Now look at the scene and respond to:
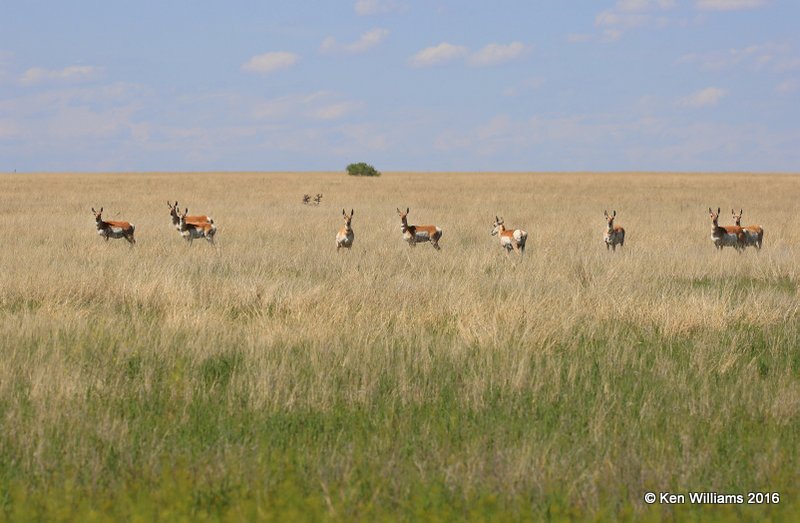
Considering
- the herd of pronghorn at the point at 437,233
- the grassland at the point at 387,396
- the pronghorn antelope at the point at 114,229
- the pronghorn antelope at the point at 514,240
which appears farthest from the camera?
the pronghorn antelope at the point at 114,229

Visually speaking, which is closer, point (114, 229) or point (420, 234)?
point (420, 234)

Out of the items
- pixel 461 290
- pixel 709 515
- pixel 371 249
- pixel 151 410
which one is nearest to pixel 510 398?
pixel 709 515

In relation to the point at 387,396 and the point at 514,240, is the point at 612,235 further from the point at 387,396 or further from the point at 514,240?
the point at 387,396

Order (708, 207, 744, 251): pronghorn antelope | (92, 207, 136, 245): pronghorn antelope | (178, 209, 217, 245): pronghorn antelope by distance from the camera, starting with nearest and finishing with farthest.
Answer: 1. (708, 207, 744, 251): pronghorn antelope
2. (178, 209, 217, 245): pronghorn antelope
3. (92, 207, 136, 245): pronghorn antelope

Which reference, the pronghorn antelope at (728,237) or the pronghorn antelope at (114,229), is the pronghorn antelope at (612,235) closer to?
the pronghorn antelope at (728,237)

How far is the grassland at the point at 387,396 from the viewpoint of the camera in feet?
13.7

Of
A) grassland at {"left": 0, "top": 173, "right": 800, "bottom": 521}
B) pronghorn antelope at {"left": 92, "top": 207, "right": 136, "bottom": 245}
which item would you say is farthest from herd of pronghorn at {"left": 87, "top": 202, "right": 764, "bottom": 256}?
grassland at {"left": 0, "top": 173, "right": 800, "bottom": 521}

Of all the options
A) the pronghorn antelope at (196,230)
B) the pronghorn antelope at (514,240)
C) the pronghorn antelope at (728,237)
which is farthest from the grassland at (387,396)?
the pronghorn antelope at (196,230)

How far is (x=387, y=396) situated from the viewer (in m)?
5.78

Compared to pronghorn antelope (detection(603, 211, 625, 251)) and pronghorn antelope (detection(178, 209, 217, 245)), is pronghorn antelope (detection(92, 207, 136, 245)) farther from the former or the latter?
pronghorn antelope (detection(603, 211, 625, 251))

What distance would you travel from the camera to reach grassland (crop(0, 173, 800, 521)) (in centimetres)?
417

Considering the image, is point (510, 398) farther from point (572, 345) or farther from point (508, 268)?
point (508, 268)

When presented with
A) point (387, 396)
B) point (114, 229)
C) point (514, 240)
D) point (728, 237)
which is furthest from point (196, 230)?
point (387, 396)

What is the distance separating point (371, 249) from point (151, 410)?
12.2 m
